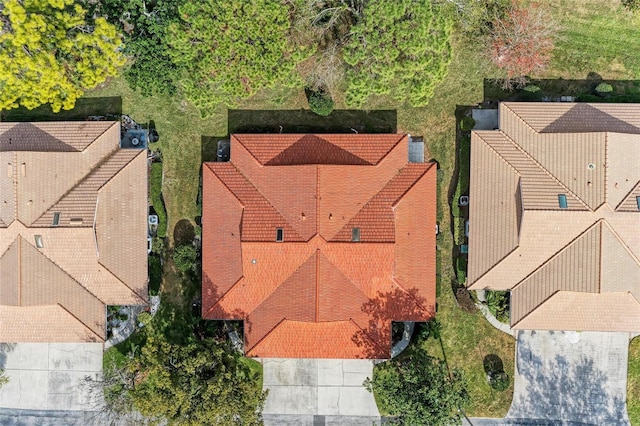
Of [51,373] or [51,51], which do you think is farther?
[51,373]

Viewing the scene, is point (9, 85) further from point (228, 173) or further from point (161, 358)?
point (161, 358)

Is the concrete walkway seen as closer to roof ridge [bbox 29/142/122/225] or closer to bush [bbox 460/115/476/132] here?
bush [bbox 460/115/476/132]

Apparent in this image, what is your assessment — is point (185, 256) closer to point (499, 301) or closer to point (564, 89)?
point (499, 301)

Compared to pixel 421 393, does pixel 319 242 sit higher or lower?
higher

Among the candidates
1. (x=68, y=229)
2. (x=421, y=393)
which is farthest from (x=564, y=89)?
(x=68, y=229)

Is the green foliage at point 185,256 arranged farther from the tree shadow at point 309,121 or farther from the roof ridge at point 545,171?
the roof ridge at point 545,171

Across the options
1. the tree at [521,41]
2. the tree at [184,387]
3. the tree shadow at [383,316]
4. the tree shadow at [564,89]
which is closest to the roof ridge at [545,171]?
the tree shadow at [564,89]

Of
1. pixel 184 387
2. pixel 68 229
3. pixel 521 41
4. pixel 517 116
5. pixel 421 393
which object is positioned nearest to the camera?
pixel 184 387

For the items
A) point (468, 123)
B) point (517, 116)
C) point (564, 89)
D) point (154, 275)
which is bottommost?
point (154, 275)
